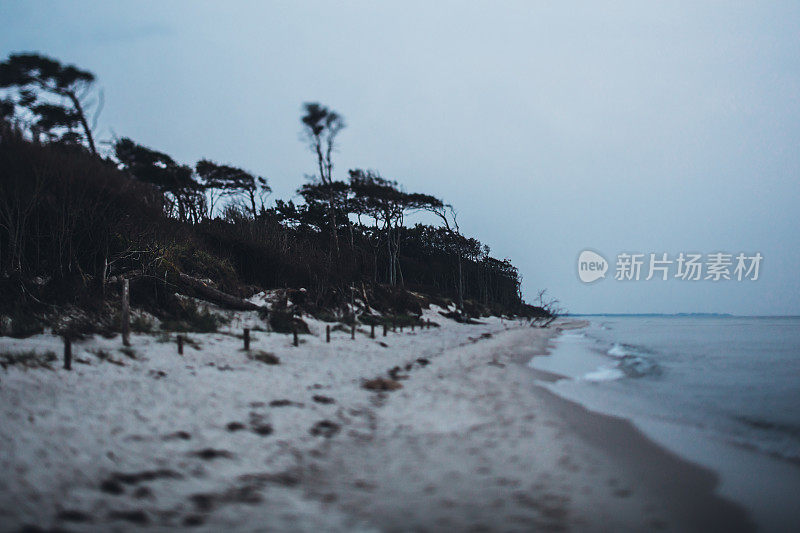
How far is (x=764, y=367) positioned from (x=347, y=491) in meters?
15.4

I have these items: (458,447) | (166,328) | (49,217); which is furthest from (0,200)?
(458,447)

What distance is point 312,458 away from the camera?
15.6 feet

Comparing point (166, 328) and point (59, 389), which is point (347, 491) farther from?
point (166, 328)

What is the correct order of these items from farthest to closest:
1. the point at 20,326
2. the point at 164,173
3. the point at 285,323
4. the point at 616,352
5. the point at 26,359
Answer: the point at 164,173 < the point at 616,352 < the point at 285,323 < the point at 20,326 < the point at 26,359

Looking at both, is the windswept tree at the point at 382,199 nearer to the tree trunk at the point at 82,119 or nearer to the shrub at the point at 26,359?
the tree trunk at the point at 82,119

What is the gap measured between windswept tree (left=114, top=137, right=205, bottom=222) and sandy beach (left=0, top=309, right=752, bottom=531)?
56.8ft

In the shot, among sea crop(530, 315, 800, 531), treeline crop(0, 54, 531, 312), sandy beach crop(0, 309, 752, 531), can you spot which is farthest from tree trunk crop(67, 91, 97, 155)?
sea crop(530, 315, 800, 531)

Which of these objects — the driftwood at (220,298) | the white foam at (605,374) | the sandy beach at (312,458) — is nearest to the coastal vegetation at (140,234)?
the driftwood at (220,298)

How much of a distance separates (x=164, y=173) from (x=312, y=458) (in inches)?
1004

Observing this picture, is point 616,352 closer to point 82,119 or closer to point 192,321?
point 192,321

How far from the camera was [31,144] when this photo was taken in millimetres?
12227

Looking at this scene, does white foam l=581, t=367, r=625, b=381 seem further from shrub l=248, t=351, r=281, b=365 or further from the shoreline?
shrub l=248, t=351, r=281, b=365

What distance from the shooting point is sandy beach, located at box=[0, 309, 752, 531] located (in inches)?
137

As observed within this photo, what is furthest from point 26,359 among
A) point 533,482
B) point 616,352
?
point 616,352
